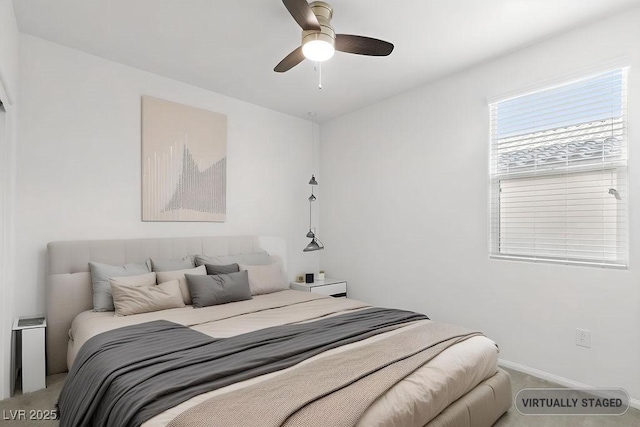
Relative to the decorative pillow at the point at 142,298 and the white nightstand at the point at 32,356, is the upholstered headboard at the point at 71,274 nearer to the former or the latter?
the white nightstand at the point at 32,356

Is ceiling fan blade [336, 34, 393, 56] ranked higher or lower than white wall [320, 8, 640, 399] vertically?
higher

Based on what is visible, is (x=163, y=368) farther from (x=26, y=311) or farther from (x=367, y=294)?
(x=367, y=294)

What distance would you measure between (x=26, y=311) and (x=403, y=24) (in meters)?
3.65

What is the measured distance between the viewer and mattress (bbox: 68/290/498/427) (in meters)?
1.49

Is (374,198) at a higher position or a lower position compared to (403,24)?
lower

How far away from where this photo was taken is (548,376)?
110 inches

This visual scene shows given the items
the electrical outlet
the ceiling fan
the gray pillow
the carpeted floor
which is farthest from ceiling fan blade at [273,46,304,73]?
the electrical outlet

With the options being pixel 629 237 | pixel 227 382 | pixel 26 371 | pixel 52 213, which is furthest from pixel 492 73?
pixel 26 371

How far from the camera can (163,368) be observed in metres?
1.64

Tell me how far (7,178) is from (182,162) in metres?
1.41

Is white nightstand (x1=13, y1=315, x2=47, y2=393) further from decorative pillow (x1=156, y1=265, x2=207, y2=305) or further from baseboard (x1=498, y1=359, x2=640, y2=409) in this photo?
baseboard (x1=498, y1=359, x2=640, y2=409)

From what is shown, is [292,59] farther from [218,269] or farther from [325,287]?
[325,287]

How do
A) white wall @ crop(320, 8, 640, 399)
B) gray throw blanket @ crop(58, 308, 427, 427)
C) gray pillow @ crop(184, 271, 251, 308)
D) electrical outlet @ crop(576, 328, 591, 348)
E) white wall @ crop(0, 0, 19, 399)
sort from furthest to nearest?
gray pillow @ crop(184, 271, 251, 308) < electrical outlet @ crop(576, 328, 591, 348) < white wall @ crop(320, 8, 640, 399) < white wall @ crop(0, 0, 19, 399) < gray throw blanket @ crop(58, 308, 427, 427)

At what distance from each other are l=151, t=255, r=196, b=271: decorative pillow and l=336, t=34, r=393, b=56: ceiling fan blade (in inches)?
92.0
